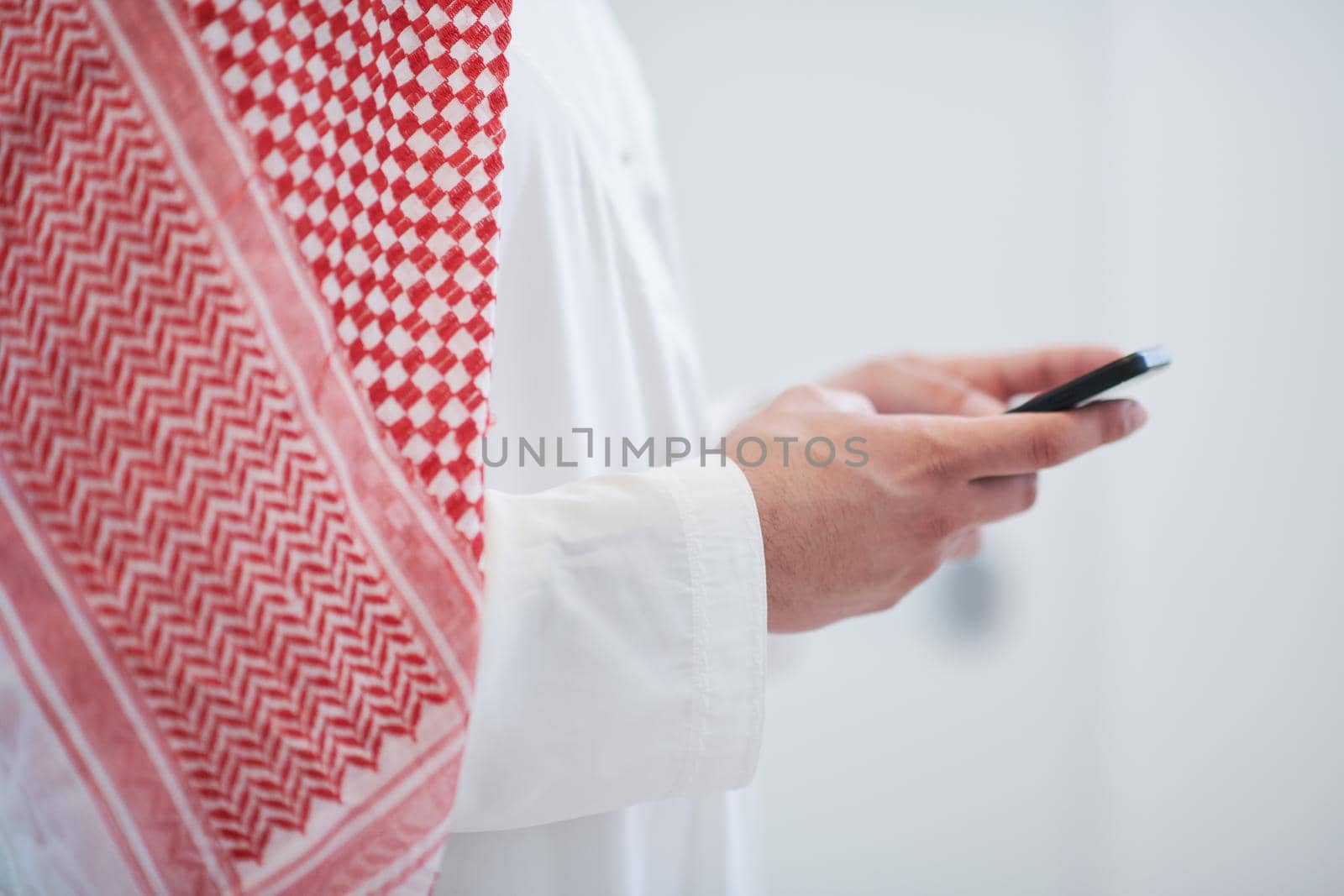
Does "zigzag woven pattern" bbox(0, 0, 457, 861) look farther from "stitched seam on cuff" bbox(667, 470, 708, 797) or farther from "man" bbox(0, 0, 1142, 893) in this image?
"stitched seam on cuff" bbox(667, 470, 708, 797)

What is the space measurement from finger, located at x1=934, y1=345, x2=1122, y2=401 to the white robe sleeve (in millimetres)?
334

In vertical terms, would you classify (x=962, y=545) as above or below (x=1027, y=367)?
below

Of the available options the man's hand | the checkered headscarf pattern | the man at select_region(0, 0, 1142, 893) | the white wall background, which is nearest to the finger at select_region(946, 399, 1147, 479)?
the man's hand

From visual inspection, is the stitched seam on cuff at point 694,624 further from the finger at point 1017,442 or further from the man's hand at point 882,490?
the finger at point 1017,442

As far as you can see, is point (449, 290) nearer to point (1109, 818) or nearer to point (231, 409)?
point (231, 409)

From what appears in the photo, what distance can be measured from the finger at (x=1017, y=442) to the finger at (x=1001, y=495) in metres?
0.01

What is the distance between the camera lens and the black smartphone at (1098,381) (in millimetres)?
435

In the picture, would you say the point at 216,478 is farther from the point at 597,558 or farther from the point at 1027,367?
the point at 1027,367

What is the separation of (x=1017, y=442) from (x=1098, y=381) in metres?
0.06

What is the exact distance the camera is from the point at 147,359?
0.96 feet

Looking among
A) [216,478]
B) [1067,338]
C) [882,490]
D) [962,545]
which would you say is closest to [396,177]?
[216,478]

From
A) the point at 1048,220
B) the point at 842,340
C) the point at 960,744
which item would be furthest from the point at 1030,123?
the point at 960,744

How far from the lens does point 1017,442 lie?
0.43m

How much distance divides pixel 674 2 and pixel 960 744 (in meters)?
1.20
